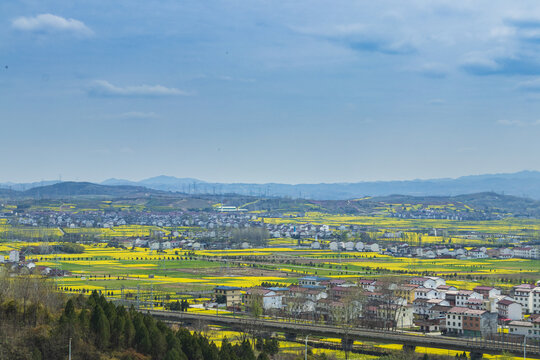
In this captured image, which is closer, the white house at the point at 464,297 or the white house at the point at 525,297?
the white house at the point at 464,297

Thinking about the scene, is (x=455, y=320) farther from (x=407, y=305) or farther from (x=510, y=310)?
(x=510, y=310)

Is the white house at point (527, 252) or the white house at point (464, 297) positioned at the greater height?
the white house at point (527, 252)

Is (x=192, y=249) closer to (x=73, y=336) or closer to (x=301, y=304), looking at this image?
(x=301, y=304)

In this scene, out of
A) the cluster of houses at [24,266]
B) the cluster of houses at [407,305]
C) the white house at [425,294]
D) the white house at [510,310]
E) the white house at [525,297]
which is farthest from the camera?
the cluster of houses at [24,266]

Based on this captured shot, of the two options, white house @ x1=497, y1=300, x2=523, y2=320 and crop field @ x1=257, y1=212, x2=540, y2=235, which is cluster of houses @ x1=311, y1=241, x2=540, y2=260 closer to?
crop field @ x1=257, y1=212, x2=540, y2=235

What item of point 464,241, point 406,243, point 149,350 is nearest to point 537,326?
point 149,350

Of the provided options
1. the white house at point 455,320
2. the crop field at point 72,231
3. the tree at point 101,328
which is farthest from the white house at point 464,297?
the crop field at point 72,231

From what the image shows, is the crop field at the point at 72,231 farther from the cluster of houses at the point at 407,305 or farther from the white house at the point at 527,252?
the cluster of houses at the point at 407,305

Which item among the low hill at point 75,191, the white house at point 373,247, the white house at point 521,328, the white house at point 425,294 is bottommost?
the white house at point 521,328

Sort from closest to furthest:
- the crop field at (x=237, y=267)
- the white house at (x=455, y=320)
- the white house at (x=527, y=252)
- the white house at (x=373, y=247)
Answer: the white house at (x=455, y=320) < the crop field at (x=237, y=267) < the white house at (x=527, y=252) < the white house at (x=373, y=247)
